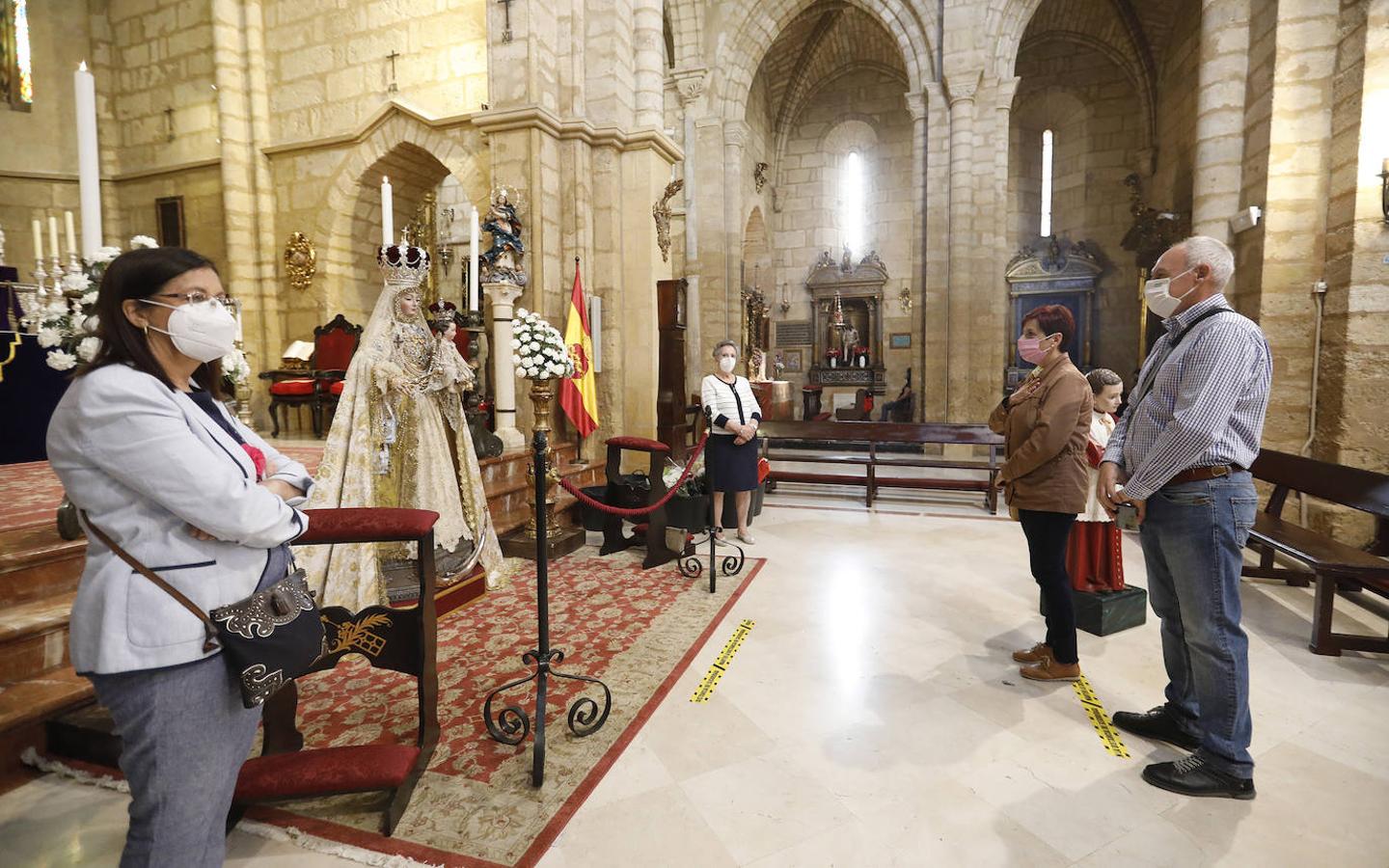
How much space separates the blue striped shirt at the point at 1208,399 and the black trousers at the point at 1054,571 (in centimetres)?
69

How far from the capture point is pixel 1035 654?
10.6 ft

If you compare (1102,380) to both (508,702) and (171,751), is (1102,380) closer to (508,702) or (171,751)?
(508,702)

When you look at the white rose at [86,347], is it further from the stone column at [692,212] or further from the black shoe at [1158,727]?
the stone column at [692,212]

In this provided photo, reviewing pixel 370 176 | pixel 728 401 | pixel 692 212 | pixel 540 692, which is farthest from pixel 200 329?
pixel 692 212

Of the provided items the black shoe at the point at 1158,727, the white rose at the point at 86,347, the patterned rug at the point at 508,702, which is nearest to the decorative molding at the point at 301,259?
the patterned rug at the point at 508,702

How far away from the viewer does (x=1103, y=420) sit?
4.06 meters

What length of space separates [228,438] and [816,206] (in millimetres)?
18184

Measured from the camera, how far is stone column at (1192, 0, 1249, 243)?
6.70 meters

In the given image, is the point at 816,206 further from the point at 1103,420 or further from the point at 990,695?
the point at 990,695

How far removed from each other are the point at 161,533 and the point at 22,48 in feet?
45.6

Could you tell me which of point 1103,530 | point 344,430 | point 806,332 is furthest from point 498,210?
point 806,332

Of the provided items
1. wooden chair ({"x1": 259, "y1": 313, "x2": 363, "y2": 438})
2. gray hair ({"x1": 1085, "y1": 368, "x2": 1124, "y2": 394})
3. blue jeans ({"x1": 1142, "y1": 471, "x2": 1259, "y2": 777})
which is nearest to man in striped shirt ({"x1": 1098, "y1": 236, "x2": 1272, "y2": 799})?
blue jeans ({"x1": 1142, "y1": 471, "x2": 1259, "y2": 777})

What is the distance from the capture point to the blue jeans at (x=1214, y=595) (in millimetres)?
2213

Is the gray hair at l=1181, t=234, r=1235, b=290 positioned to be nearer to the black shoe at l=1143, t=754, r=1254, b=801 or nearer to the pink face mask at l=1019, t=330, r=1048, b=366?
the pink face mask at l=1019, t=330, r=1048, b=366
